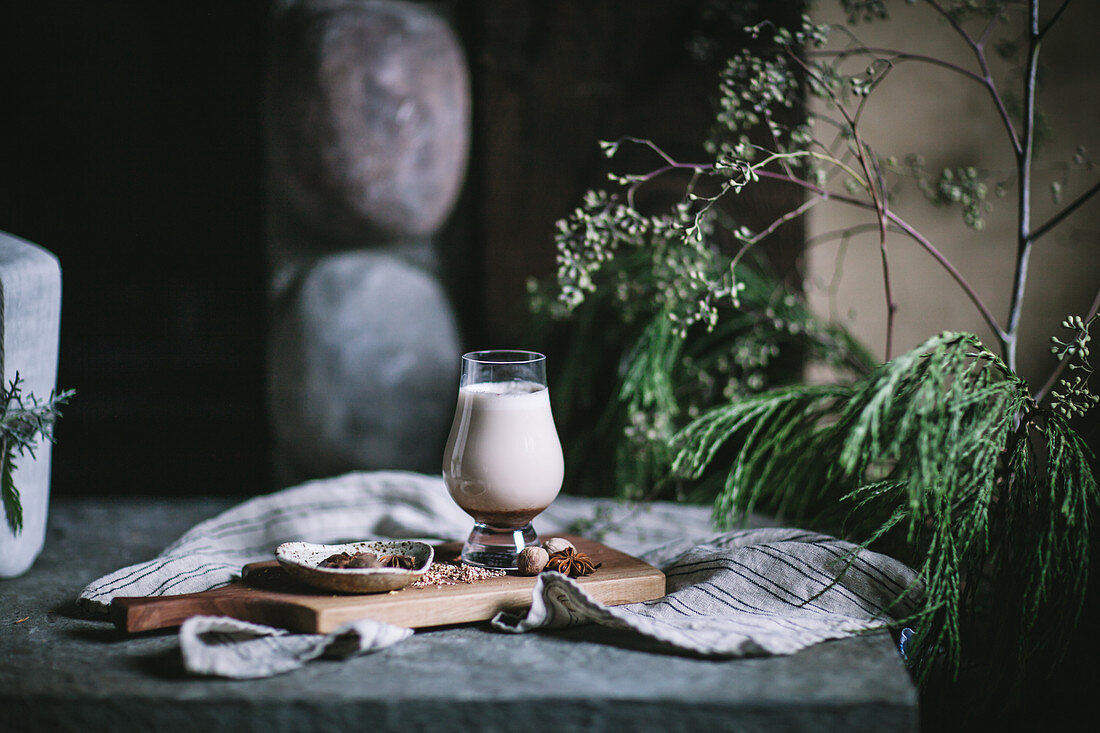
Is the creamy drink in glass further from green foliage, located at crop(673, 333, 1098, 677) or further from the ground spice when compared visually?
green foliage, located at crop(673, 333, 1098, 677)

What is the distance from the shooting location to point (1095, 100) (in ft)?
4.54

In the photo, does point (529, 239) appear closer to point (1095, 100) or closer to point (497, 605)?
point (497, 605)

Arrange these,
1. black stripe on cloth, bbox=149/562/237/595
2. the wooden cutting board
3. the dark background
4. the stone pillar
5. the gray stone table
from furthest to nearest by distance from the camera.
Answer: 1. the dark background
2. the stone pillar
3. black stripe on cloth, bbox=149/562/237/595
4. the wooden cutting board
5. the gray stone table

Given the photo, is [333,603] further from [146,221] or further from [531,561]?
[146,221]

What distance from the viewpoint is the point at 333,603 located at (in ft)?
2.86

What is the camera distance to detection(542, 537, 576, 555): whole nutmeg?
1.00 m

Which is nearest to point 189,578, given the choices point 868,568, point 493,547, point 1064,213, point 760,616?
point 493,547

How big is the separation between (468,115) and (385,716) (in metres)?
1.10

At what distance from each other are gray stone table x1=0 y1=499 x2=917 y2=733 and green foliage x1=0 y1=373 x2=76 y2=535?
0.22 m

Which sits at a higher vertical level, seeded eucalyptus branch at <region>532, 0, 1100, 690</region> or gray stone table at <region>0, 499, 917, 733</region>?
seeded eucalyptus branch at <region>532, 0, 1100, 690</region>

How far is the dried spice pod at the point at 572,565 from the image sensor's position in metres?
0.98

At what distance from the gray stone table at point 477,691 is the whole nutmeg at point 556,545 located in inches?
5.3

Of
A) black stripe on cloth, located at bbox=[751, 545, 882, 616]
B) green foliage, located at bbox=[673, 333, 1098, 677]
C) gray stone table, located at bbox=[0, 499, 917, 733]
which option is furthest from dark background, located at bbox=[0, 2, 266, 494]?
green foliage, located at bbox=[673, 333, 1098, 677]

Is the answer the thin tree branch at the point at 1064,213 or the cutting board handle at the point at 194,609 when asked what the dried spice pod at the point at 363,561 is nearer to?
the cutting board handle at the point at 194,609
